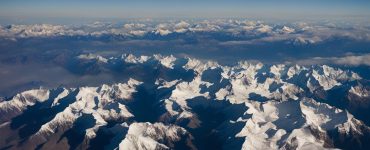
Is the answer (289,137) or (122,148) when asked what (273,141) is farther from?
(122,148)

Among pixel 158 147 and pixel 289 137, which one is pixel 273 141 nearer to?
pixel 289 137

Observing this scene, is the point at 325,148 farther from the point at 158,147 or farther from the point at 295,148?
the point at 158,147

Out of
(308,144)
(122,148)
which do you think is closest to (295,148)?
(308,144)

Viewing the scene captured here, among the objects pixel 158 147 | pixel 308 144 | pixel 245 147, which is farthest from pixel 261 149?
pixel 158 147

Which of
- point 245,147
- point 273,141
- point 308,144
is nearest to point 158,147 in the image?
point 245,147

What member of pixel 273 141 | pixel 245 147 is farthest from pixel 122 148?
pixel 273 141

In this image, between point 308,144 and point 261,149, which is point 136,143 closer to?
point 261,149
